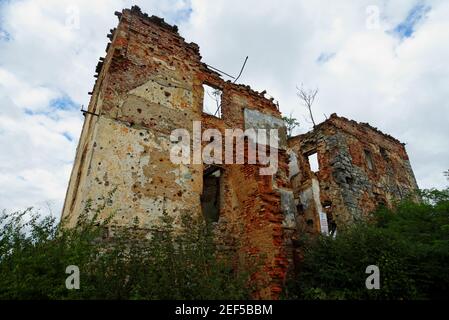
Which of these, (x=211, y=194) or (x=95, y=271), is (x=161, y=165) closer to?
(x=211, y=194)

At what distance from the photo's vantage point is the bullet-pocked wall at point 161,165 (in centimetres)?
730

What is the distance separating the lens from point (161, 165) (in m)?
8.38

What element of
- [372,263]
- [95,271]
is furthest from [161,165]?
[372,263]

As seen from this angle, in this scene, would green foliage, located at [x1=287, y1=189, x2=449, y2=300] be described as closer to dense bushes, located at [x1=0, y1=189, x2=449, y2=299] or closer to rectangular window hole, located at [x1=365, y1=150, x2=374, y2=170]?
dense bushes, located at [x1=0, y1=189, x2=449, y2=299]

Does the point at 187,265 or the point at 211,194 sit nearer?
the point at 187,265

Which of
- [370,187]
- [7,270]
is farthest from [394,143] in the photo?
[7,270]

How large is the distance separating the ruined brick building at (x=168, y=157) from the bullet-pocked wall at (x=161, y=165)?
0.03 metres

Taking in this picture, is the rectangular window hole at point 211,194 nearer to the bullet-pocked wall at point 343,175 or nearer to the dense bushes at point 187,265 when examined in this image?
the dense bushes at point 187,265

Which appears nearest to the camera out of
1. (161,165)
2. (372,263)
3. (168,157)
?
(372,263)

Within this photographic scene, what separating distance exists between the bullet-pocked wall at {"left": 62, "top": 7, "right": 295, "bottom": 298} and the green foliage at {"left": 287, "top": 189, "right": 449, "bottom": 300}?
27.0 inches

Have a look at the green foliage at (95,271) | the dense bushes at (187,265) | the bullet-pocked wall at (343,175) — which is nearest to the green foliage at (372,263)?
the dense bushes at (187,265)

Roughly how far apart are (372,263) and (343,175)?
8.46 metres
